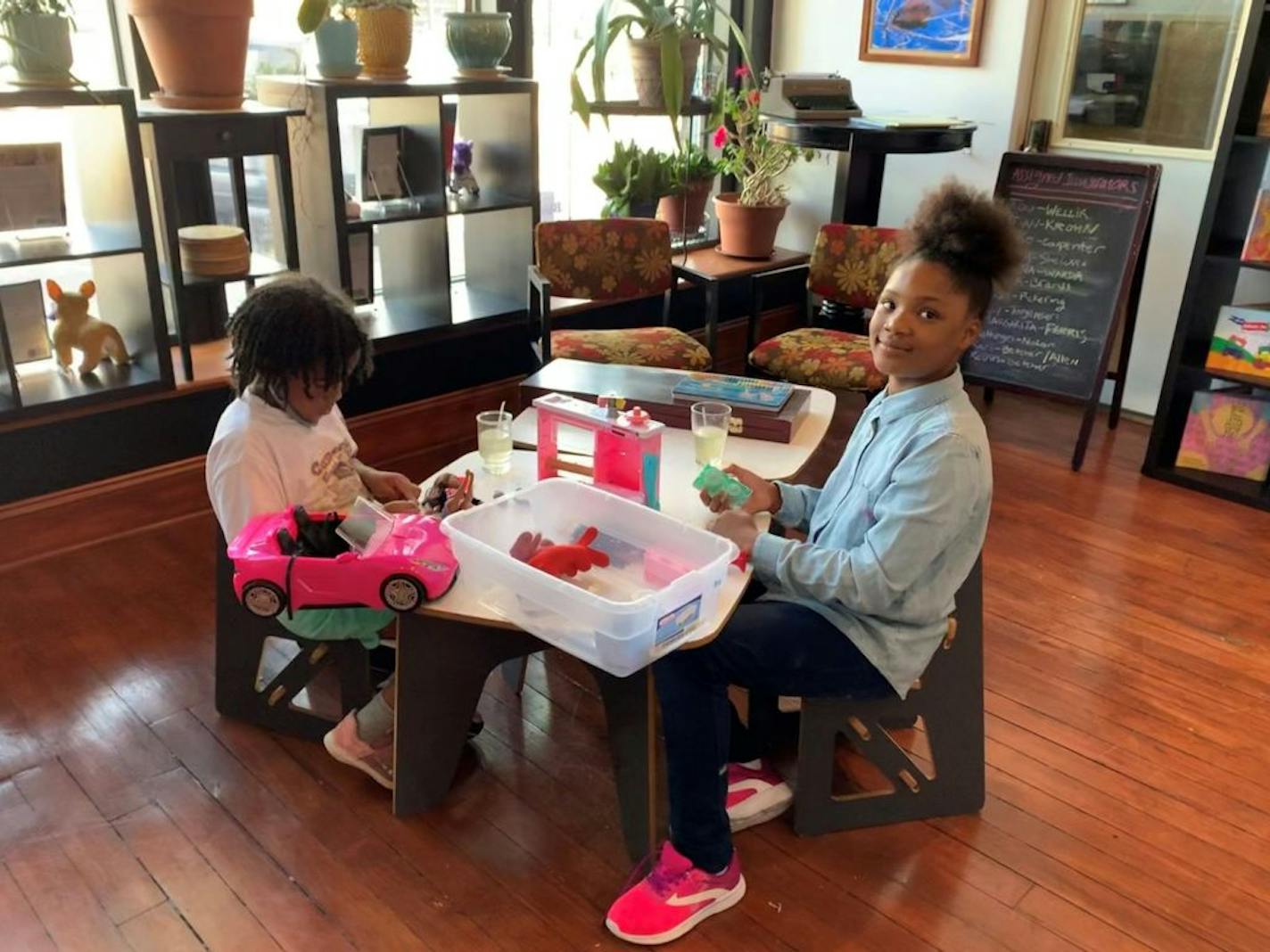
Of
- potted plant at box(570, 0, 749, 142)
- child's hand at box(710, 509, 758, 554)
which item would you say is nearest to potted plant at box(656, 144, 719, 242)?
potted plant at box(570, 0, 749, 142)

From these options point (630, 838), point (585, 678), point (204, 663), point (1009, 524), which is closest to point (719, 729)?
point (630, 838)

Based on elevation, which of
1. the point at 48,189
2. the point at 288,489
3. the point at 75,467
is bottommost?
the point at 75,467

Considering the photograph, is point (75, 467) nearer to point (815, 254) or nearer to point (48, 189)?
point (48, 189)

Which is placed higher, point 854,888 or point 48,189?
point 48,189

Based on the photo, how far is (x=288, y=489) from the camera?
6.27 ft

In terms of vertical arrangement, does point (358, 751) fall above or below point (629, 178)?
below

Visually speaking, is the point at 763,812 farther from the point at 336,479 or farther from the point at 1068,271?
the point at 1068,271

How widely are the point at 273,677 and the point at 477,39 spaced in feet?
6.60

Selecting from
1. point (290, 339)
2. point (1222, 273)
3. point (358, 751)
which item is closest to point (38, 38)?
point (290, 339)

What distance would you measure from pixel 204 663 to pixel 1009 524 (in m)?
2.25

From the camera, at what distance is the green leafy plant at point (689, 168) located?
13.5 feet

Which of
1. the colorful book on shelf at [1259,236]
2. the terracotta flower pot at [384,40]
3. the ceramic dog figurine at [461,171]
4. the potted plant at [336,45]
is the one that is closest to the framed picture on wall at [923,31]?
the colorful book on shelf at [1259,236]

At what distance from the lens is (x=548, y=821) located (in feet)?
6.52

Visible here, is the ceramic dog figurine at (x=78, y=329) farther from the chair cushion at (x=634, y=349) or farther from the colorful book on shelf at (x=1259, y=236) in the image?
the colorful book on shelf at (x=1259, y=236)
